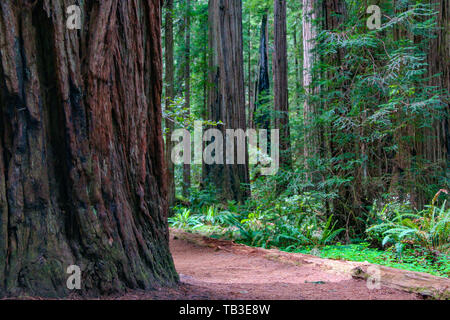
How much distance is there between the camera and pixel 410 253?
16.7 ft

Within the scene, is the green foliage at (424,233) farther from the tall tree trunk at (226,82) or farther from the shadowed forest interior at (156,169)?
the tall tree trunk at (226,82)

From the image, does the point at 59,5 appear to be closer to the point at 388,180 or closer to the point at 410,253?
the point at 410,253

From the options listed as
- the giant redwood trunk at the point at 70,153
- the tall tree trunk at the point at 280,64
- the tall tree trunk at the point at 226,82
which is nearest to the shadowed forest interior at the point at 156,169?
the giant redwood trunk at the point at 70,153

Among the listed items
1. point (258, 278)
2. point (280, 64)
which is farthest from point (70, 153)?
point (280, 64)

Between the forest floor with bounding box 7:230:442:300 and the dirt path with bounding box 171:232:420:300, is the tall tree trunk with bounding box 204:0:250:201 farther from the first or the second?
the dirt path with bounding box 171:232:420:300

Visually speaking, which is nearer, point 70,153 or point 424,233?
point 70,153

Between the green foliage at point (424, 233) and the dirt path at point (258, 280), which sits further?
the green foliage at point (424, 233)

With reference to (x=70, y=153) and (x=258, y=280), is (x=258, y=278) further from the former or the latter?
(x=70, y=153)

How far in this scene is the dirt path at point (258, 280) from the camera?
9.77 ft

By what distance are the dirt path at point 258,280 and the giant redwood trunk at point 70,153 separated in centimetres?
64

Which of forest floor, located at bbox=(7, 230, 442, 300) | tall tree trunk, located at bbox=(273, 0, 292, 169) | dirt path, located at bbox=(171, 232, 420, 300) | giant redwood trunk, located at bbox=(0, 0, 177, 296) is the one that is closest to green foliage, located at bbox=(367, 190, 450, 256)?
forest floor, located at bbox=(7, 230, 442, 300)

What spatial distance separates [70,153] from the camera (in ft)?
7.80

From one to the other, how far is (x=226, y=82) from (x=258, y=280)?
752 cm

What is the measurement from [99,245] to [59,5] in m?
1.66
